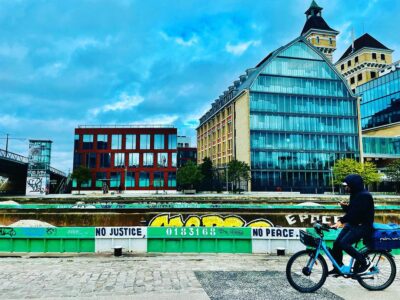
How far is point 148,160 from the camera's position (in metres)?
84.1

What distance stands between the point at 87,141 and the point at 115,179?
12199 mm

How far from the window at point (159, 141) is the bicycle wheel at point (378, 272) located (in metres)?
77.9

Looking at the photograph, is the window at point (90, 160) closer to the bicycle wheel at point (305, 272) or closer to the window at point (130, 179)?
the window at point (130, 179)

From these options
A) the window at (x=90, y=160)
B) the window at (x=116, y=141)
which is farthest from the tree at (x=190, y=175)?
the window at (x=90, y=160)

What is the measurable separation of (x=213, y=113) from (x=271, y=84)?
103ft

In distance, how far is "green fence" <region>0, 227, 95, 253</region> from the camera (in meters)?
14.4

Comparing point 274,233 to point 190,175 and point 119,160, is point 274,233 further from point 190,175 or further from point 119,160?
point 119,160

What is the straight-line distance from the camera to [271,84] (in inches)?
3260

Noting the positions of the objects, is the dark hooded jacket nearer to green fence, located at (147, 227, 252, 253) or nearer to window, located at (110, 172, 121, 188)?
green fence, located at (147, 227, 252, 253)

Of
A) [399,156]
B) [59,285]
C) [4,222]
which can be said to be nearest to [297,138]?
[399,156]

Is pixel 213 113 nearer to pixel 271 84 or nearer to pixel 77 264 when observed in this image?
pixel 271 84

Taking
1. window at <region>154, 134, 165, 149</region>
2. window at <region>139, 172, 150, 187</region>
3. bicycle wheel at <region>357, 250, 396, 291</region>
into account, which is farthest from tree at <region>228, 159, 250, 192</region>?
bicycle wheel at <region>357, 250, 396, 291</region>

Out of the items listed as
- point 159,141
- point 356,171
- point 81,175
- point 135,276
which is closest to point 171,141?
point 159,141

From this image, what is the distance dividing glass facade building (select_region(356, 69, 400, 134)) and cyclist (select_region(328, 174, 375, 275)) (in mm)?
97174
